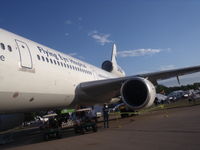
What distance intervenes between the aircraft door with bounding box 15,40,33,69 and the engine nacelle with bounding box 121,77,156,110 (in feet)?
12.6

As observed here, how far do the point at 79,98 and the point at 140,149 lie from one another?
18.7ft

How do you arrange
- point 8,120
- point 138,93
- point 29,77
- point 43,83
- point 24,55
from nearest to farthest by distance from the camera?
1. point 29,77
2. point 24,55
3. point 43,83
4. point 8,120
5. point 138,93

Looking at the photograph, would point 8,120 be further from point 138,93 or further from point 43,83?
point 138,93

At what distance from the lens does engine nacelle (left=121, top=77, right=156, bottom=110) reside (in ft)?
30.0

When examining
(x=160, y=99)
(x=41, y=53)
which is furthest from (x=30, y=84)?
(x=160, y=99)

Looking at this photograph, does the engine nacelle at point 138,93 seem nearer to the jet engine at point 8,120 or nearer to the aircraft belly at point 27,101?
the aircraft belly at point 27,101

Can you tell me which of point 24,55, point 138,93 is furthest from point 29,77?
point 138,93

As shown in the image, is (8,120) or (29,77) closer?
A: (29,77)

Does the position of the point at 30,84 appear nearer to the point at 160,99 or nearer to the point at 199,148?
the point at 199,148

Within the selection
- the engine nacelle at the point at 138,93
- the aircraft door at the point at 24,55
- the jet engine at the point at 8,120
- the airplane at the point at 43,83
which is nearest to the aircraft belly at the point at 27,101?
the airplane at the point at 43,83

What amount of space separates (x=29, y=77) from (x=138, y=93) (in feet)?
15.0

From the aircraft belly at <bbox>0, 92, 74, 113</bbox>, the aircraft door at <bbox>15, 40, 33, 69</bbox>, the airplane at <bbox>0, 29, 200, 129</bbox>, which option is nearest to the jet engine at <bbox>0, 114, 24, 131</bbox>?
the airplane at <bbox>0, 29, 200, 129</bbox>

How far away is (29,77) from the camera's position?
6891mm

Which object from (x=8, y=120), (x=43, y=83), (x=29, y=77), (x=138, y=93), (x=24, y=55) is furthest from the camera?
(x=138, y=93)
